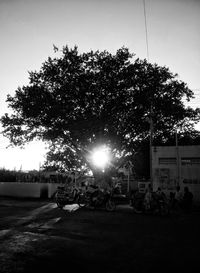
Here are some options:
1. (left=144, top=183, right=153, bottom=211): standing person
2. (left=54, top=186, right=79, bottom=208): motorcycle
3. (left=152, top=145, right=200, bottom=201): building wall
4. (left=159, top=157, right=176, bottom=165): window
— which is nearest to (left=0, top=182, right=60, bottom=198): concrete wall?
(left=54, top=186, right=79, bottom=208): motorcycle

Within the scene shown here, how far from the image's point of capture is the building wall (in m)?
23.1

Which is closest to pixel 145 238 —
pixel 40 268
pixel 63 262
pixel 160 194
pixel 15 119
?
pixel 63 262

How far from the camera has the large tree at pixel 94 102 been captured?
81.2ft

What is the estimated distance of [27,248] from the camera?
590 centimetres

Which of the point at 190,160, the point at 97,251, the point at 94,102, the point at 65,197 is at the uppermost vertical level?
→ the point at 94,102

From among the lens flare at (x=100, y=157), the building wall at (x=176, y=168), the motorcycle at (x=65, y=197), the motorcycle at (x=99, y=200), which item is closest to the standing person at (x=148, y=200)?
the motorcycle at (x=99, y=200)

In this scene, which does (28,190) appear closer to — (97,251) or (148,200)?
(148,200)

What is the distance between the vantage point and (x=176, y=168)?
23.7 m

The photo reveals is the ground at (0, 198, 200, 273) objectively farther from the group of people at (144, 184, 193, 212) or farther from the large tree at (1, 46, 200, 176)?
the large tree at (1, 46, 200, 176)

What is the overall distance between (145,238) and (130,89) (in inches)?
785

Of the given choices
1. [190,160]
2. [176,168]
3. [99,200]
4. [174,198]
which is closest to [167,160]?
[176,168]

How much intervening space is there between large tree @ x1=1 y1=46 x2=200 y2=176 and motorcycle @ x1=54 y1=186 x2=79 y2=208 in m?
8.11

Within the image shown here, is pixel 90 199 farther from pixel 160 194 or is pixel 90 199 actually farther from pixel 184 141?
pixel 184 141

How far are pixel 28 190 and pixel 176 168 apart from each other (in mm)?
15108
